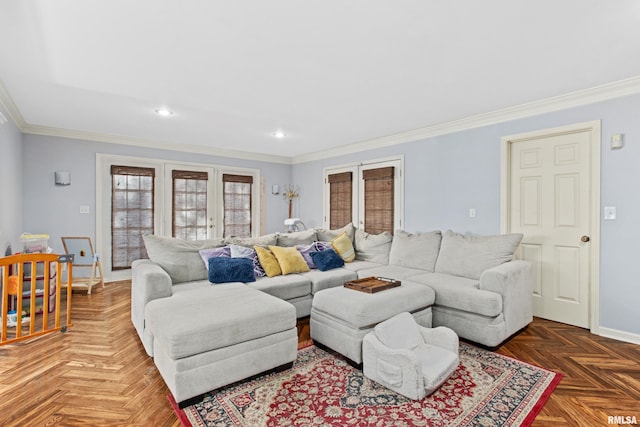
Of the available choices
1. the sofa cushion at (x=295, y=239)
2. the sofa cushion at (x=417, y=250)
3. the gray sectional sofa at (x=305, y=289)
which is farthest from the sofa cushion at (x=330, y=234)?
the sofa cushion at (x=417, y=250)

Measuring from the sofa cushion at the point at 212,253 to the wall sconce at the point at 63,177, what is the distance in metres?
2.93

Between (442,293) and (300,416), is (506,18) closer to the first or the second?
(442,293)

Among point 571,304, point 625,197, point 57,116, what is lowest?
point 571,304

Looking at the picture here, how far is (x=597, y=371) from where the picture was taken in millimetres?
2402

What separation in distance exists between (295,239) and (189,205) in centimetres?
270

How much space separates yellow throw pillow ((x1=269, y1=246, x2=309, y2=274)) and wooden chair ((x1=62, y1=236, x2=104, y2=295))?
9.19 ft

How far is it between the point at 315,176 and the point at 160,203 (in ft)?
9.63

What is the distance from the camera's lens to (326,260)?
391 cm

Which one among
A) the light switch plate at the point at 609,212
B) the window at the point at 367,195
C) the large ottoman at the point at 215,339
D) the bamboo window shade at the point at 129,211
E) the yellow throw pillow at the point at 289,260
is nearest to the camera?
the large ottoman at the point at 215,339

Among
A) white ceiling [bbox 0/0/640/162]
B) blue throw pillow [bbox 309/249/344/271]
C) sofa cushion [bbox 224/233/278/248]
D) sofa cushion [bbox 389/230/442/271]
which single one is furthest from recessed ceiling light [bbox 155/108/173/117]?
sofa cushion [bbox 389/230/442/271]

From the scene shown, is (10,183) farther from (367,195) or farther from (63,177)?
(367,195)

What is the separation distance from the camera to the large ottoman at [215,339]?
1.93 meters

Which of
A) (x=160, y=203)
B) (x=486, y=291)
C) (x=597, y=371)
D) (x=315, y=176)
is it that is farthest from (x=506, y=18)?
(x=160, y=203)

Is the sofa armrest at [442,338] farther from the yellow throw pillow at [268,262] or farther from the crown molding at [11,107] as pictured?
the crown molding at [11,107]
